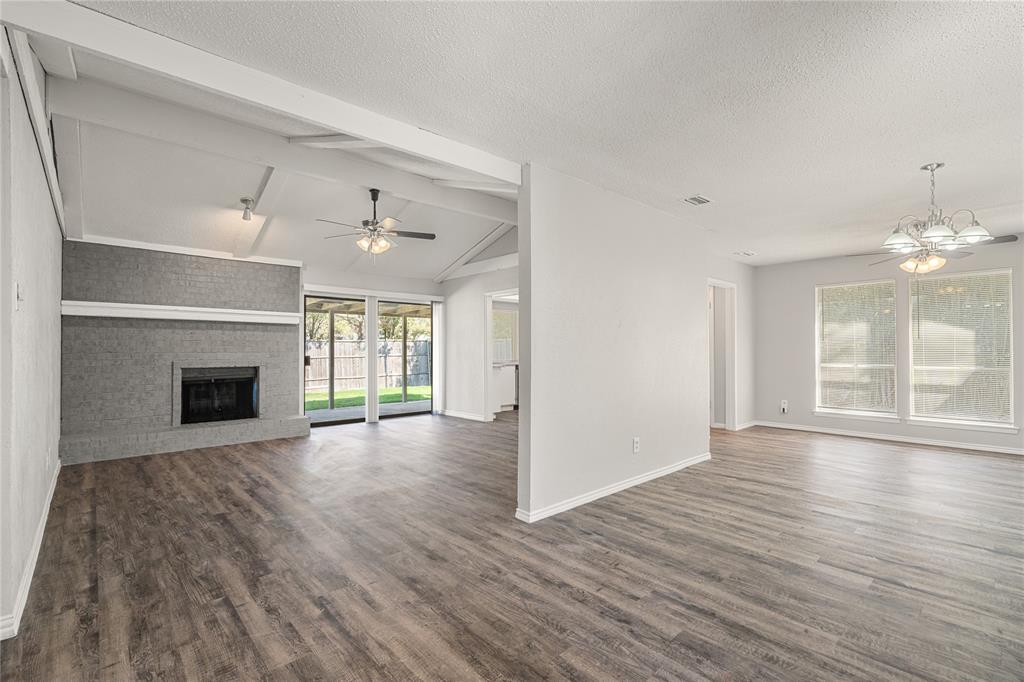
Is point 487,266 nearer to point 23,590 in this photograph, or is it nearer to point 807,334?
point 807,334

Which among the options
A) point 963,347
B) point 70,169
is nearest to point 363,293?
point 70,169

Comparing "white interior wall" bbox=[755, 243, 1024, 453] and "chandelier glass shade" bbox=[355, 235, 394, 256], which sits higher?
"chandelier glass shade" bbox=[355, 235, 394, 256]

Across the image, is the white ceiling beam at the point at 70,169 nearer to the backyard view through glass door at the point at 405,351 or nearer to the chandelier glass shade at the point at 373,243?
the chandelier glass shade at the point at 373,243

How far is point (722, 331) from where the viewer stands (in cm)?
790

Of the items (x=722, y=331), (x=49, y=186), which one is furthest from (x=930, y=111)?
(x=49, y=186)

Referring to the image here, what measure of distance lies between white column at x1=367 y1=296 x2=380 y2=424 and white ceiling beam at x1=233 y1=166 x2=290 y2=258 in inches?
82.6

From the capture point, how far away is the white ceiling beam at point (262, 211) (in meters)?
4.92

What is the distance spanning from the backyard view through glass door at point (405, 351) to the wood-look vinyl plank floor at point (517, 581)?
4.64 m

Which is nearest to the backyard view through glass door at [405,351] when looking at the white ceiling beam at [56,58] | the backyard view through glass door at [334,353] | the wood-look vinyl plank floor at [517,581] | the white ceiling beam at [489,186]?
the backyard view through glass door at [334,353]

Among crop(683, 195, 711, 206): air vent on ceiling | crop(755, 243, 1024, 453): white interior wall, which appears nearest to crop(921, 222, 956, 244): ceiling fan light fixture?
crop(683, 195, 711, 206): air vent on ceiling

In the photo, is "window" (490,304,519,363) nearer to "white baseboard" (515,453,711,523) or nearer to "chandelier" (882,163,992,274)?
"white baseboard" (515,453,711,523)

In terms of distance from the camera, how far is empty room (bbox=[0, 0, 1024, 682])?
6.81 feet

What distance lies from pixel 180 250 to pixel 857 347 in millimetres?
9613

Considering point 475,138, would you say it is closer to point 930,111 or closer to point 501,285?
point 930,111
